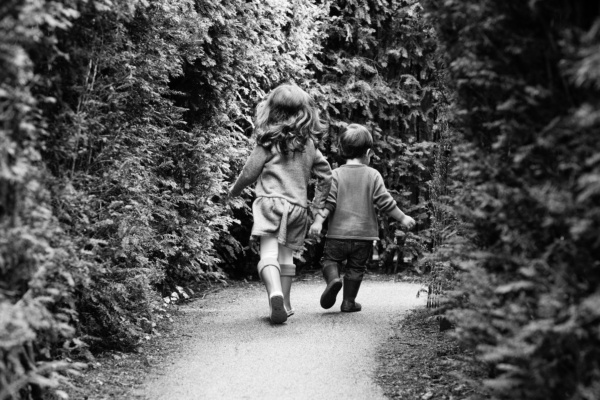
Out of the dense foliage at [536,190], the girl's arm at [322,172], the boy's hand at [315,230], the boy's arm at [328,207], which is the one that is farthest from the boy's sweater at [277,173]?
the dense foliage at [536,190]

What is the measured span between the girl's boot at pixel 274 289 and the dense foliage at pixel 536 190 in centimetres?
246

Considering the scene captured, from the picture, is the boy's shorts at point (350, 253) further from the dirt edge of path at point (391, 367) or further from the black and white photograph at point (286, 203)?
the dirt edge of path at point (391, 367)

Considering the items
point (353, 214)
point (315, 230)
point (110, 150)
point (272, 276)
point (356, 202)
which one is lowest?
point (272, 276)

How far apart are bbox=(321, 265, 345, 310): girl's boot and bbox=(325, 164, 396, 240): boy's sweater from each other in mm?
358

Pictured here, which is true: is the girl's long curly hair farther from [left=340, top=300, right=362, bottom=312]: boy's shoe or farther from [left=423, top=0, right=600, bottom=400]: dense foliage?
[left=423, top=0, right=600, bottom=400]: dense foliage

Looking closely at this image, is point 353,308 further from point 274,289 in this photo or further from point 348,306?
point 274,289

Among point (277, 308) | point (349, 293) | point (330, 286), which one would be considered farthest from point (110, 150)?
point (349, 293)

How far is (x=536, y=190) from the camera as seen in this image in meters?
2.38

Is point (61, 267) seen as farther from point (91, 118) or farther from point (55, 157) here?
point (91, 118)

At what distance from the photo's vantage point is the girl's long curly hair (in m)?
5.66

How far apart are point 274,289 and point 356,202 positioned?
143cm

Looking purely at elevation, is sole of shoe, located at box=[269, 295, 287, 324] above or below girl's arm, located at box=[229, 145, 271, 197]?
below

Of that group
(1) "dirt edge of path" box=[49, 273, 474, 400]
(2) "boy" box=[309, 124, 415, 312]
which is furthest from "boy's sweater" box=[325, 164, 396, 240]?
(1) "dirt edge of path" box=[49, 273, 474, 400]

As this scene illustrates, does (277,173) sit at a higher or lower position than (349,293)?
higher
